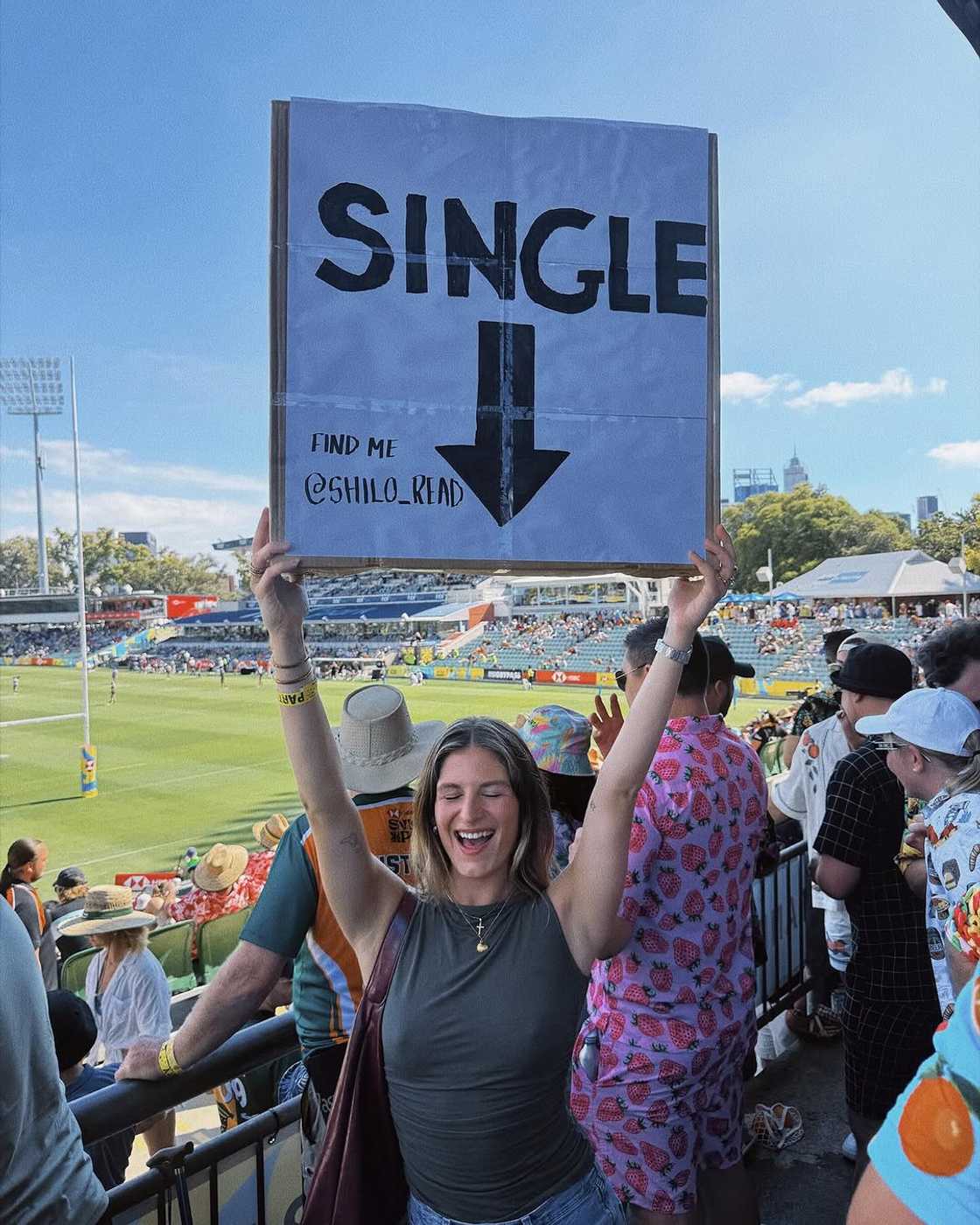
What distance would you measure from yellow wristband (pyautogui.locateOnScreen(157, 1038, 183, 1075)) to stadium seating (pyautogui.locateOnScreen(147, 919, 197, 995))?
6.94 meters

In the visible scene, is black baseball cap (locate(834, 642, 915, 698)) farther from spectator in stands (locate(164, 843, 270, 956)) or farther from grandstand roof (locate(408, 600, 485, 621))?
grandstand roof (locate(408, 600, 485, 621))

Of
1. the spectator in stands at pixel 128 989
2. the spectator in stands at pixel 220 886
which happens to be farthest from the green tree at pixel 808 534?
the spectator in stands at pixel 128 989

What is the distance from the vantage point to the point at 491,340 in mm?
1891

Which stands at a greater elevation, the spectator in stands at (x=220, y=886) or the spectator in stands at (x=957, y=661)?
the spectator in stands at (x=957, y=661)

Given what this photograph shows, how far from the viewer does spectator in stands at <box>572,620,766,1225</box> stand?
2.13m

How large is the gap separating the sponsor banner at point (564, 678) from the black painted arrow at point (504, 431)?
1637 inches

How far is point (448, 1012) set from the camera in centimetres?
152

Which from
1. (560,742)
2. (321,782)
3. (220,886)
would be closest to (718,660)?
(560,742)

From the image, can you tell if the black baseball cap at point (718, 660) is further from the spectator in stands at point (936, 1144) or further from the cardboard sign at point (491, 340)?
the spectator in stands at point (936, 1144)

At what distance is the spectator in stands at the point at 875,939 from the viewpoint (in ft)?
8.41

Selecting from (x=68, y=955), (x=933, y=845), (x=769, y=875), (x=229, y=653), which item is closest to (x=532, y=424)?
(x=933, y=845)

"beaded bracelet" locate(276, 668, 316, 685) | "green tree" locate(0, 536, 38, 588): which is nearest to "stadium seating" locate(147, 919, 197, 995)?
"beaded bracelet" locate(276, 668, 316, 685)

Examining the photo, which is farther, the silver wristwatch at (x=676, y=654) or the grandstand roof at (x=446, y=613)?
the grandstand roof at (x=446, y=613)

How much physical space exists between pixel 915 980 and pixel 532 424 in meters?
1.92
